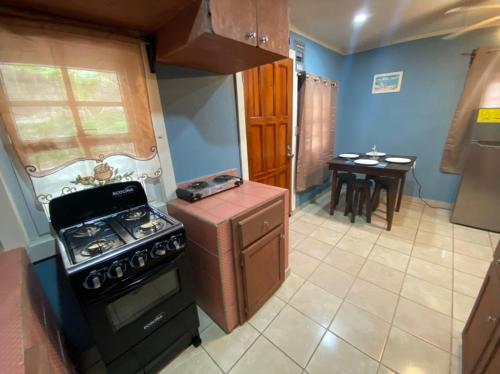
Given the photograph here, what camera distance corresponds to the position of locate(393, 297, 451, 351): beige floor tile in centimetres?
135

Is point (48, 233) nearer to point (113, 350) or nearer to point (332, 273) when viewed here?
point (113, 350)

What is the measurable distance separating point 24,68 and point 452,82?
431 centimetres

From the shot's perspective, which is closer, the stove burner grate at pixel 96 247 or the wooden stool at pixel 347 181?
the stove burner grate at pixel 96 247

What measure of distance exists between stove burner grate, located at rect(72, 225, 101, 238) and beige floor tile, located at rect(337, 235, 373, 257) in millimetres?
2246

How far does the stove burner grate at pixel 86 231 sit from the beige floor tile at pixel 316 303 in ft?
4.77

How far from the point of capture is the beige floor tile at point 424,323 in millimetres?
1349

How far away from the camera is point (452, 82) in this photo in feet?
9.27

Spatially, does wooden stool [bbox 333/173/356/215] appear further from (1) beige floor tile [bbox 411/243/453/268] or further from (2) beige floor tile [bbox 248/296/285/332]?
(2) beige floor tile [bbox 248/296/285/332]

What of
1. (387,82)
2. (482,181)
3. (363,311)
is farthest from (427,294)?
(387,82)

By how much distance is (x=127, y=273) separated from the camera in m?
0.93

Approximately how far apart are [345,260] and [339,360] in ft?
3.30

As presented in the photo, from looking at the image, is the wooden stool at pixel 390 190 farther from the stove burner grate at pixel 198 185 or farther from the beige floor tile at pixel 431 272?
the stove burner grate at pixel 198 185

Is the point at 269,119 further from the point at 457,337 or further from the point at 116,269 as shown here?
the point at 457,337

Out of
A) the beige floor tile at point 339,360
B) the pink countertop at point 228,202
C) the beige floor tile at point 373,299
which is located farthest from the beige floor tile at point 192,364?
the beige floor tile at point 373,299
